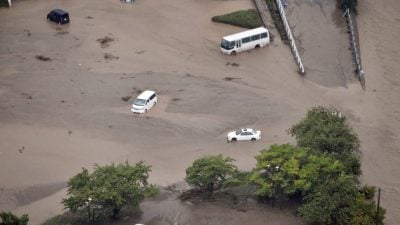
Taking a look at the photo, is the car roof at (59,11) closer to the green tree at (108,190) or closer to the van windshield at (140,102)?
the van windshield at (140,102)

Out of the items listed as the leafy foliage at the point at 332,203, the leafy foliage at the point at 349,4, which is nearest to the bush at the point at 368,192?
the leafy foliage at the point at 332,203

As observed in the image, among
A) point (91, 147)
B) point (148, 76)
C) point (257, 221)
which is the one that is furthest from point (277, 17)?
point (257, 221)

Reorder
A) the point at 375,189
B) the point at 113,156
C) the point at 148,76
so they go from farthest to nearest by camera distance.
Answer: the point at 148,76 < the point at 113,156 < the point at 375,189

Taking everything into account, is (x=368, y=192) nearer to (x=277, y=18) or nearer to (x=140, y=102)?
(x=140, y=102)

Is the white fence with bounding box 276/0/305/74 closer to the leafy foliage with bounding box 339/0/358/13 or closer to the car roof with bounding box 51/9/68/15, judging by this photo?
the leafy foliage with bounding box 339/0/358/13

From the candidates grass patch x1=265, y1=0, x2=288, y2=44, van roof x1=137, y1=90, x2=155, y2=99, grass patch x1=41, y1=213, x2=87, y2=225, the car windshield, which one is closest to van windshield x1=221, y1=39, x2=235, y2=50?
grass patch x1=265, y1=0, x2=288, y2=44

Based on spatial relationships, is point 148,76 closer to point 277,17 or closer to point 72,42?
point 72,42
